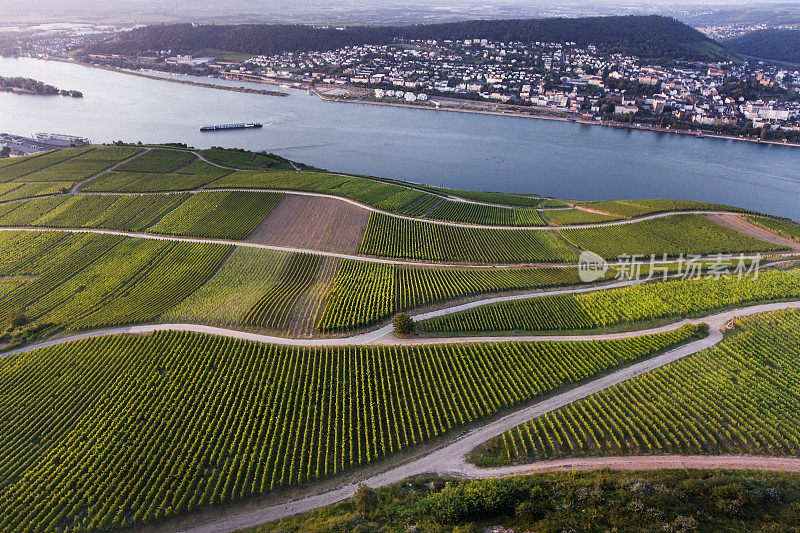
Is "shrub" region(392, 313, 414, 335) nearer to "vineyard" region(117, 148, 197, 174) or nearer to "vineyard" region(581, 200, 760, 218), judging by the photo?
"vineyard" region(581, 200, 760, 218)

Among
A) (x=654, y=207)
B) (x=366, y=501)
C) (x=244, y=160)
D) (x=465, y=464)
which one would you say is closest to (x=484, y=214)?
(x=654, y=207)

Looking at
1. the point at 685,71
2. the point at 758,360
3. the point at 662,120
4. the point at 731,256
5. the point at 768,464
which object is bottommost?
the point at 768,464

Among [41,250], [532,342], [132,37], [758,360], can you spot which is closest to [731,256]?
[758,360]

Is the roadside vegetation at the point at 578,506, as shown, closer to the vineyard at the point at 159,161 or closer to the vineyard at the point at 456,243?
the vineyard at the point at 456,243

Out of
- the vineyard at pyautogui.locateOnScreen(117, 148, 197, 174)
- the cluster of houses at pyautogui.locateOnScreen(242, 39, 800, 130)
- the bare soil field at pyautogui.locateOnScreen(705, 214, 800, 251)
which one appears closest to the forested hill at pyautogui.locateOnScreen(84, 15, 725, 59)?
the cluster of houses at pyautogui.locateOnScreen(242, 39, 800, 130)

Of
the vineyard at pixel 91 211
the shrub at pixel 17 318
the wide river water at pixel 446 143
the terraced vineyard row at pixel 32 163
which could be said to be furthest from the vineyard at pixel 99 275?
the wide river water at pixel 446 143

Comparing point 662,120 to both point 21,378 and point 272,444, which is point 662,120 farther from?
→ point 21,378
